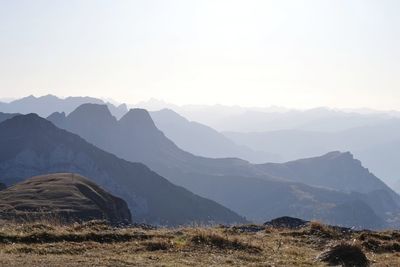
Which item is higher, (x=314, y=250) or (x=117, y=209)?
(x=314, y=250)

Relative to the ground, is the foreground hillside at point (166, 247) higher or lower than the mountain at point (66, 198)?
higher

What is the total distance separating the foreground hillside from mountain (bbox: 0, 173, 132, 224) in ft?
236

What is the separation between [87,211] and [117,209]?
14.1 meters

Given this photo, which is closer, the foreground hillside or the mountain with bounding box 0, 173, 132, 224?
the foreground hillside

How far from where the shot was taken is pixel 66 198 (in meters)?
103

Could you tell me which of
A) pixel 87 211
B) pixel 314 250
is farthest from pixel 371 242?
pixel 87 211

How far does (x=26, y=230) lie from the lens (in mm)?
16234

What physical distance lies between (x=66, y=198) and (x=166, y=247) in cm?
9331

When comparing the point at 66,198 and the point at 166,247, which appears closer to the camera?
the point at 166,247

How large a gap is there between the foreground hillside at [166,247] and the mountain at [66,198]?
71840mm

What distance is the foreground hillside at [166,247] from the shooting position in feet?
42.4

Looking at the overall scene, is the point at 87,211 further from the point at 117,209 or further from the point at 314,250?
the point at 314,250

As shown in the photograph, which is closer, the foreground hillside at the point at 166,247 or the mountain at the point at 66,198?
the foreground hillside at the point at 166,247

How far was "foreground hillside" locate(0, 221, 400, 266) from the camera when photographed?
12.9m
